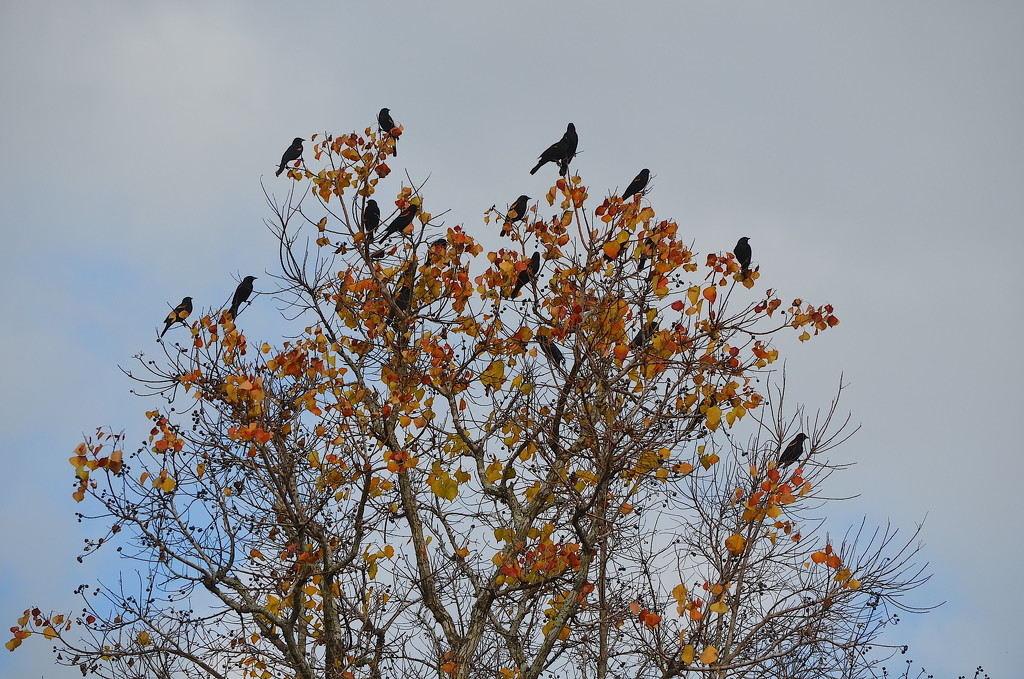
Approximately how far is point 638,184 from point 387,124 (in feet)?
11.4

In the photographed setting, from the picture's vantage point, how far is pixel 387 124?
37.6 feet

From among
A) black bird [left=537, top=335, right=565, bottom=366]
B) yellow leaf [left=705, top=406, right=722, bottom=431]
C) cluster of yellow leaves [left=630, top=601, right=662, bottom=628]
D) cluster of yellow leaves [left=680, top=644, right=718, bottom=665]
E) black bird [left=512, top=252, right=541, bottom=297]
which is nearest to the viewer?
cluster of yellow leaves [left=680, top=644, right=718, bottom=665]

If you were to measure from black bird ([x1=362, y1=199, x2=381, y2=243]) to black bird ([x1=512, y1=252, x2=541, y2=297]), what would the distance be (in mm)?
2027

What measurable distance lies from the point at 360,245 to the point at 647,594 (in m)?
5.52

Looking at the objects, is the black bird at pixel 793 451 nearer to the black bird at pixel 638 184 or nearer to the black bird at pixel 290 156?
the black bird at pixel 638 184

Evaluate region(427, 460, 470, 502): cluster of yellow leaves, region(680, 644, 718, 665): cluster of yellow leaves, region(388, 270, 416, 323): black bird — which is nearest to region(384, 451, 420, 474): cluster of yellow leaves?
region(427, 460, 470, 502): cluster of yellow leaves

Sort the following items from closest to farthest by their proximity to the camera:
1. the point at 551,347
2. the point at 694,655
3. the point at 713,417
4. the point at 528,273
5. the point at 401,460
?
the point at 694,655 < the point at 713,417 < the point at 401,460 < the point at 551,347 < the point at 528,273

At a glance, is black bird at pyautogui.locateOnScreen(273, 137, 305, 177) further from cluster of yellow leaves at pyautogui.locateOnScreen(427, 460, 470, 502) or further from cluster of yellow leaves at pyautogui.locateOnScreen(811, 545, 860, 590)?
cluster of yellow leaves at pyautogui.locateOnScreen(811, 545, 860, 590)

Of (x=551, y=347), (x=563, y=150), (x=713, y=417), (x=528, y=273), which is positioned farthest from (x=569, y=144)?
(x=713, y=417)

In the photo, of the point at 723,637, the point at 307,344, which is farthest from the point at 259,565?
the point at 723,637

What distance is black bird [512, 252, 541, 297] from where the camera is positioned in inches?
398

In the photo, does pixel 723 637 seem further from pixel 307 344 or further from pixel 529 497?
pixel 307 344

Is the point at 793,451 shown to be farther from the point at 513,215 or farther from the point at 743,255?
the point at 513,215

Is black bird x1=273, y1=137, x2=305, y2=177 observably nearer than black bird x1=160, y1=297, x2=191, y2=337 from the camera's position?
No
